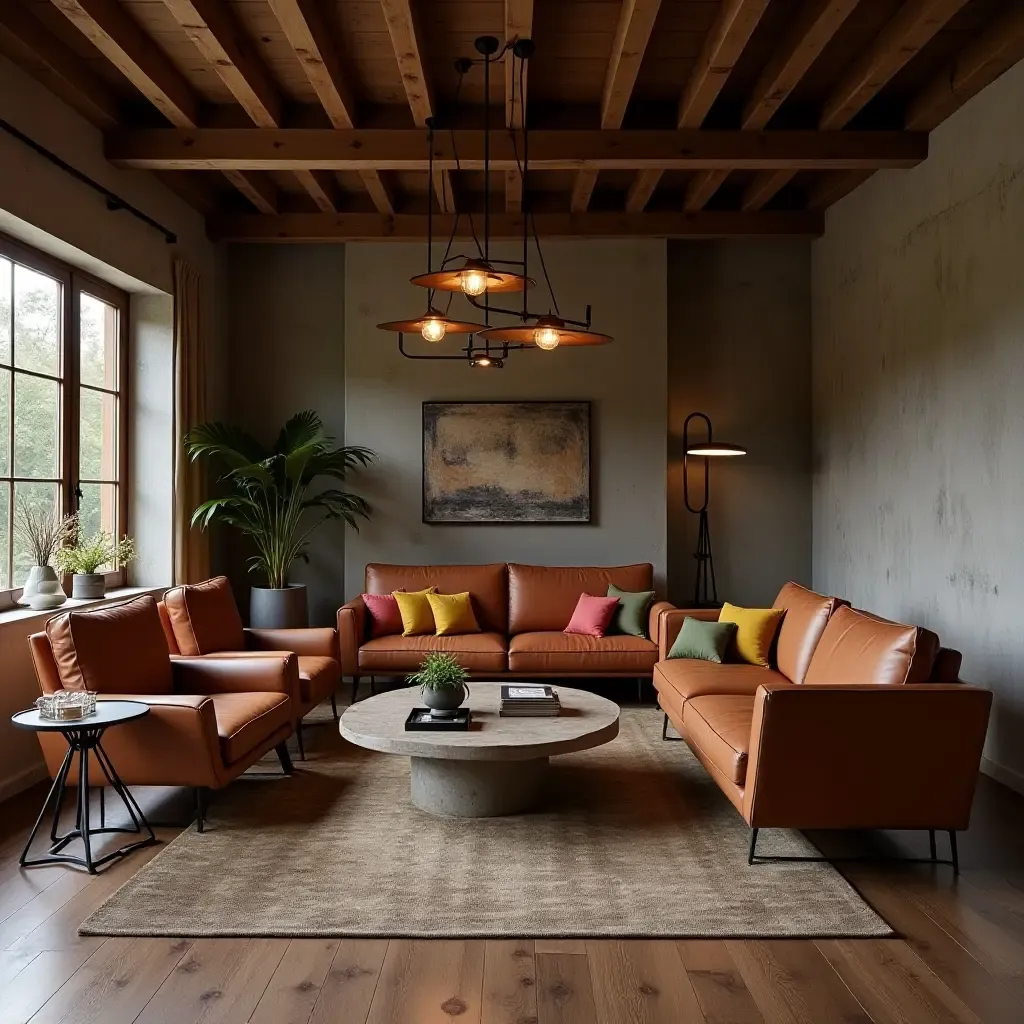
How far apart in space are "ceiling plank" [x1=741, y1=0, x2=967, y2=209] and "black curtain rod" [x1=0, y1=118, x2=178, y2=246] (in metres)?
3.67

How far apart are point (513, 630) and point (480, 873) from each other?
313 cm

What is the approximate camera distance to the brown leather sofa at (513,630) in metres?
5.67

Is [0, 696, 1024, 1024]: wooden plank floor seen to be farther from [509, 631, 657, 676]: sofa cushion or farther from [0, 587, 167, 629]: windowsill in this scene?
[509, 631, 657, 676]: sofa cushion

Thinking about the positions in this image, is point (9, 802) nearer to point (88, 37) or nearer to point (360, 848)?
point (360, 848)

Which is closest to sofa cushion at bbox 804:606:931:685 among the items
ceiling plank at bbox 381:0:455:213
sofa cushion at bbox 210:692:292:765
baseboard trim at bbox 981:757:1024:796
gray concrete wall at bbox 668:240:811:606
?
baseboard trim at bbox 981:757:1024:796

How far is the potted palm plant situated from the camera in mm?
5902

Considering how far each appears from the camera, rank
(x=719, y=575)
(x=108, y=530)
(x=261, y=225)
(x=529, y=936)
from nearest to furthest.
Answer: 1. (x=529, y=936)
2. (x=108, y=530)
3. (x=261, y=225)
4. (x=719, y=575)

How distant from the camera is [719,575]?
22.9ft

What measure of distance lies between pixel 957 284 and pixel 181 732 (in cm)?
412

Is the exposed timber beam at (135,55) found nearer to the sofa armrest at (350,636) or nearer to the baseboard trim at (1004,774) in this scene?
the sofa armrest at (350,636)

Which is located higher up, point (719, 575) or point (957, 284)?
point (957, 284)

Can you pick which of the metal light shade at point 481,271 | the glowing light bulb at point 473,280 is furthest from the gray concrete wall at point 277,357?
the glowing light bulb at point 473,280

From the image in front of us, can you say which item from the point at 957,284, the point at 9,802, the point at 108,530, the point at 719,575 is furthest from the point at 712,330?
the point at 9,802

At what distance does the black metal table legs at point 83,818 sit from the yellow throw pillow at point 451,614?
257 centimetres
